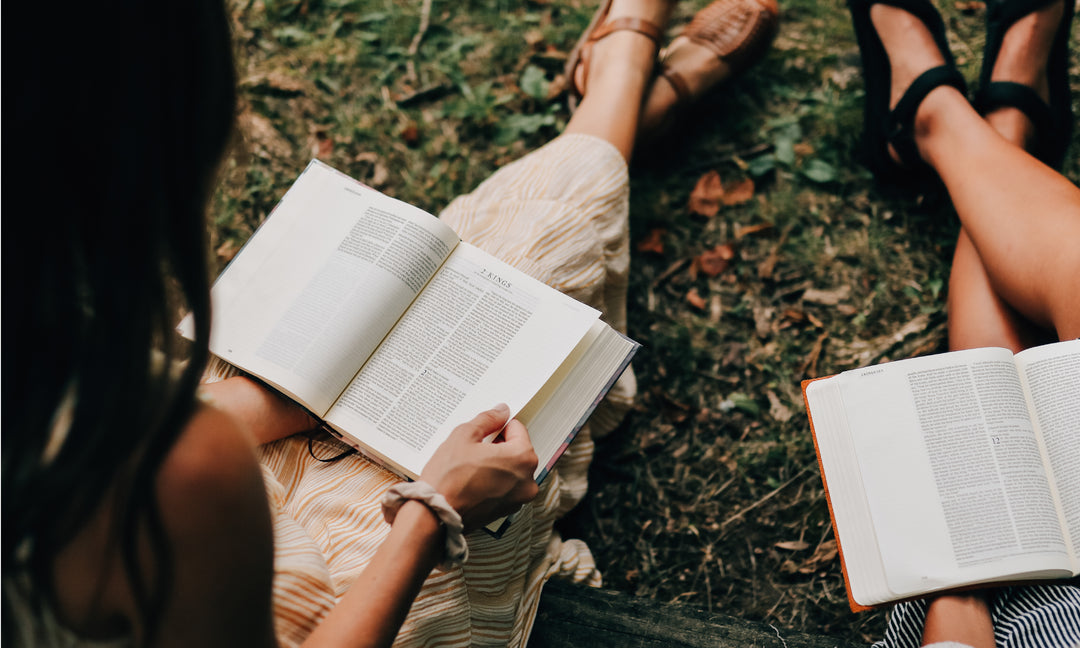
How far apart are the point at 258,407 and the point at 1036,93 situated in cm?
240

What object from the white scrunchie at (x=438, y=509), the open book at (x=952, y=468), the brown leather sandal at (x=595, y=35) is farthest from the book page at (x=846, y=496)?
the brown leather sandal at (x=595, y=35)

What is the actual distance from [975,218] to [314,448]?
Result: 1.76m

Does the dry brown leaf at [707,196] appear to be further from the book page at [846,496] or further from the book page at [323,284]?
the book page at [323,284]

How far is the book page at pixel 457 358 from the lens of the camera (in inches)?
53.6

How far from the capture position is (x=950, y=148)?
193 centimetres

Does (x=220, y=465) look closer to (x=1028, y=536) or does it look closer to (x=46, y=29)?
Answer: (x=46, y=29)

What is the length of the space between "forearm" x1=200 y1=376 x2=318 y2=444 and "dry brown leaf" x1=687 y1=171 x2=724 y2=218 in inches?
59.6

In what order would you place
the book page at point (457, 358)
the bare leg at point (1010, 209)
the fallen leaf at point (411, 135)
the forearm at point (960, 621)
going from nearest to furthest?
the forearm at point (960, 621)
the book page at point (457, 358)
the bare leg at point (1010, 209)
the fallen leaf at point (411, 135)

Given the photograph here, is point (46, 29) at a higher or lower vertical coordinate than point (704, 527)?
higher

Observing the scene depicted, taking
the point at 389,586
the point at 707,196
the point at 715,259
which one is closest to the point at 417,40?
the point at 707,196

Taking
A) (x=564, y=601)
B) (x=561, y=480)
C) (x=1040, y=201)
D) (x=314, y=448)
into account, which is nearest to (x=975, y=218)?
(x=1040, y=201)

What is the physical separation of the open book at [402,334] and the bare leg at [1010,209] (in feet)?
3.14

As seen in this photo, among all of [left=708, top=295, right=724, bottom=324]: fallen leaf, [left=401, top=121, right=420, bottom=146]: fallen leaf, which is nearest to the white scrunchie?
[left=708, top=295, right=724, bottom=324]: fallen leaf

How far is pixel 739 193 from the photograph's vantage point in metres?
2.36
